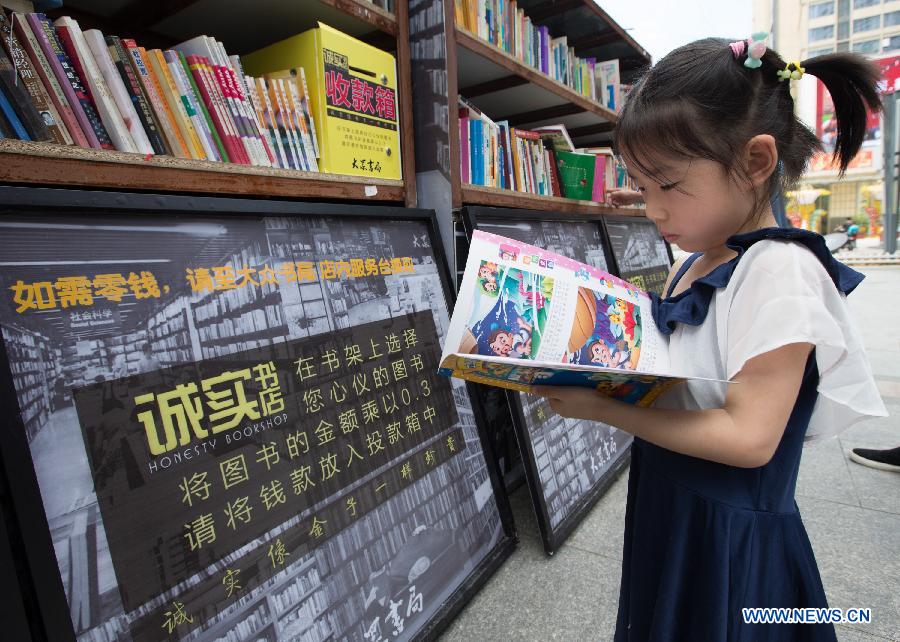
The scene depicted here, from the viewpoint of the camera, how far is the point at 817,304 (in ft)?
1.83

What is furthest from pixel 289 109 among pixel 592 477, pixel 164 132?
pixel 592 477

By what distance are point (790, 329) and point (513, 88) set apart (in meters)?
2.00

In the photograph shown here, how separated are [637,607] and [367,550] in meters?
0.52

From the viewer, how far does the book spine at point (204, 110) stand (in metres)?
1.01

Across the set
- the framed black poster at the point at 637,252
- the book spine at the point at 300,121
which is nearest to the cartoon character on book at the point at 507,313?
the book spine at the point at 300,121

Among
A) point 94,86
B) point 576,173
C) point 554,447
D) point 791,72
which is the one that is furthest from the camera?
point 576,173

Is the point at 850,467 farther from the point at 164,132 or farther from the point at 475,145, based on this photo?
the point at 164,132

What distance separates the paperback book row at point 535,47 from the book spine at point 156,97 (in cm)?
108

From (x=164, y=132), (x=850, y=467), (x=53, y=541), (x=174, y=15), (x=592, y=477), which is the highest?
(x=174, y=15)

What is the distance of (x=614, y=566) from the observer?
54.8 inches

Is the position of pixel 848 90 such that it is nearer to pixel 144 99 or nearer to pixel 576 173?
pixel 144 99

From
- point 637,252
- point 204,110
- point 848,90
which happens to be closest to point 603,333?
point 848,90

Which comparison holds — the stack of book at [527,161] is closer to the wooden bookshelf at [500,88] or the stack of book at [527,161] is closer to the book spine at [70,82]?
the wooden bookshelf at [500,88]

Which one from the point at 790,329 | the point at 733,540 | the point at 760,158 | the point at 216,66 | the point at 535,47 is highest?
the point at 535,47
